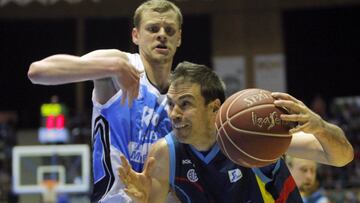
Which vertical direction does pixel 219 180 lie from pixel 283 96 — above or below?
below

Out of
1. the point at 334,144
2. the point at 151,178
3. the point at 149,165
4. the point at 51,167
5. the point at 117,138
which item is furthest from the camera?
the point at 51,167

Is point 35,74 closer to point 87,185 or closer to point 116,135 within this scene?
point 116,135

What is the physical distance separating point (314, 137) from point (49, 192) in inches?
377

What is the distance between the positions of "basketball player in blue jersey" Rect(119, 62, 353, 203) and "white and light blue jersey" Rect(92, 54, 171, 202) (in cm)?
14

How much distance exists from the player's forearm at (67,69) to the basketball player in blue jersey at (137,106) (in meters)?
0.20

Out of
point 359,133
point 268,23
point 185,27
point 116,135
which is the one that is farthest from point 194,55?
point 116,135

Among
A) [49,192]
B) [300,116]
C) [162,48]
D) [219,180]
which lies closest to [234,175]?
[219,180]

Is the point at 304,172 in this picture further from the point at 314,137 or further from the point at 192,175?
the point at 192,175

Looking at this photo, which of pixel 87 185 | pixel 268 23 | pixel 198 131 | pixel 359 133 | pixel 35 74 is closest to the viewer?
pixel 35 74

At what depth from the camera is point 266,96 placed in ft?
10.7

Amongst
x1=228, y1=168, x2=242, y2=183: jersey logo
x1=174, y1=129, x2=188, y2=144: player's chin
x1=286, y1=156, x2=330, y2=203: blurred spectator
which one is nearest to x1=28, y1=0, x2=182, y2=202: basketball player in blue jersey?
x1=174, y1=129, x2=188, y2=144: player's chin

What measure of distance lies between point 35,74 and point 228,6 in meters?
12.0

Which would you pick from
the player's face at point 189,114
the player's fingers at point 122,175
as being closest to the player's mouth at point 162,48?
the player's face at point 189,114

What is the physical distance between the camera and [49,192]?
12555 millimetres
